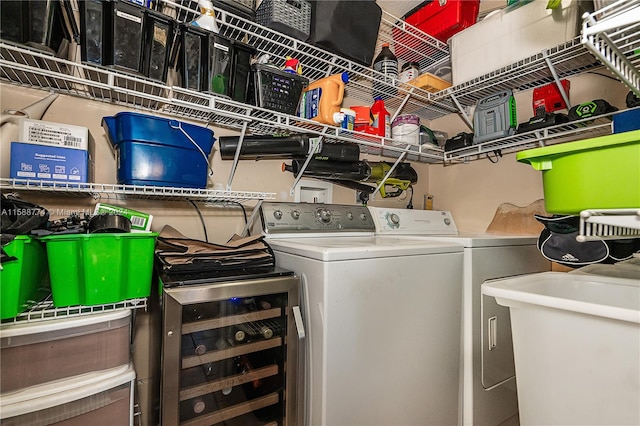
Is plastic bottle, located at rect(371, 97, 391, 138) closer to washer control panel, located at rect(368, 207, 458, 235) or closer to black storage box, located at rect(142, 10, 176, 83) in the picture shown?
washer control panel, located at rect(368, 207, 458, 235)

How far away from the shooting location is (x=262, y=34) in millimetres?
1415

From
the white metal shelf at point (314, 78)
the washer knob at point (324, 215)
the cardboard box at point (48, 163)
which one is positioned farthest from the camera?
the washer knob at point (324, 215)

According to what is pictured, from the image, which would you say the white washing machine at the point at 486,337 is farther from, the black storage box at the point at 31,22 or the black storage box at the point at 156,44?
the black storage box at the point at 31,22

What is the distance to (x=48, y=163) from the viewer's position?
38.1 inches

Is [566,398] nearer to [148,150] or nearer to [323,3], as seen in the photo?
[148,150]

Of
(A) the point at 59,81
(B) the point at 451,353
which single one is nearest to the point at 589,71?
(B) the point at 451,353

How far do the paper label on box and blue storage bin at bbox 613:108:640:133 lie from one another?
2087mm

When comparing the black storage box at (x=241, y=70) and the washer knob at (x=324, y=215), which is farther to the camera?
the washer knob at (x=324, y=215)

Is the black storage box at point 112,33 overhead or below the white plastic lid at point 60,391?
overhead

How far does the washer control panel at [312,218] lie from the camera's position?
4.71ft

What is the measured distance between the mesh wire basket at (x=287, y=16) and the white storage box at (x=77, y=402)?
1.46m

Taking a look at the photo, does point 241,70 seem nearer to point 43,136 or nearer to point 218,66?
point 218,66

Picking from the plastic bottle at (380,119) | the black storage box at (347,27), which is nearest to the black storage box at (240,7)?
the black storage box at (347,27)

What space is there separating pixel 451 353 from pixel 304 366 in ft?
2.18
